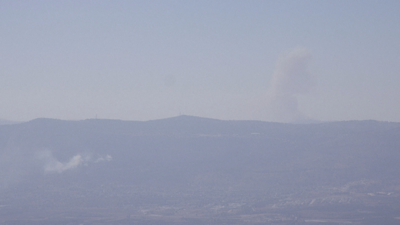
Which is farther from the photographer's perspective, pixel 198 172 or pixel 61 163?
pixel 61 163

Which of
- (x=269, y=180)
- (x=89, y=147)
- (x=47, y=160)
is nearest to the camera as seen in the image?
(x=269, y=180)

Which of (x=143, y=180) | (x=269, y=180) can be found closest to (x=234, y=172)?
(x=269, y=180)

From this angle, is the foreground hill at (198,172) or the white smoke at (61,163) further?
the white smoke at (61,163)

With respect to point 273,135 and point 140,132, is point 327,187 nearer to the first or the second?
point 273,135

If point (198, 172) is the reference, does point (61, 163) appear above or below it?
above
